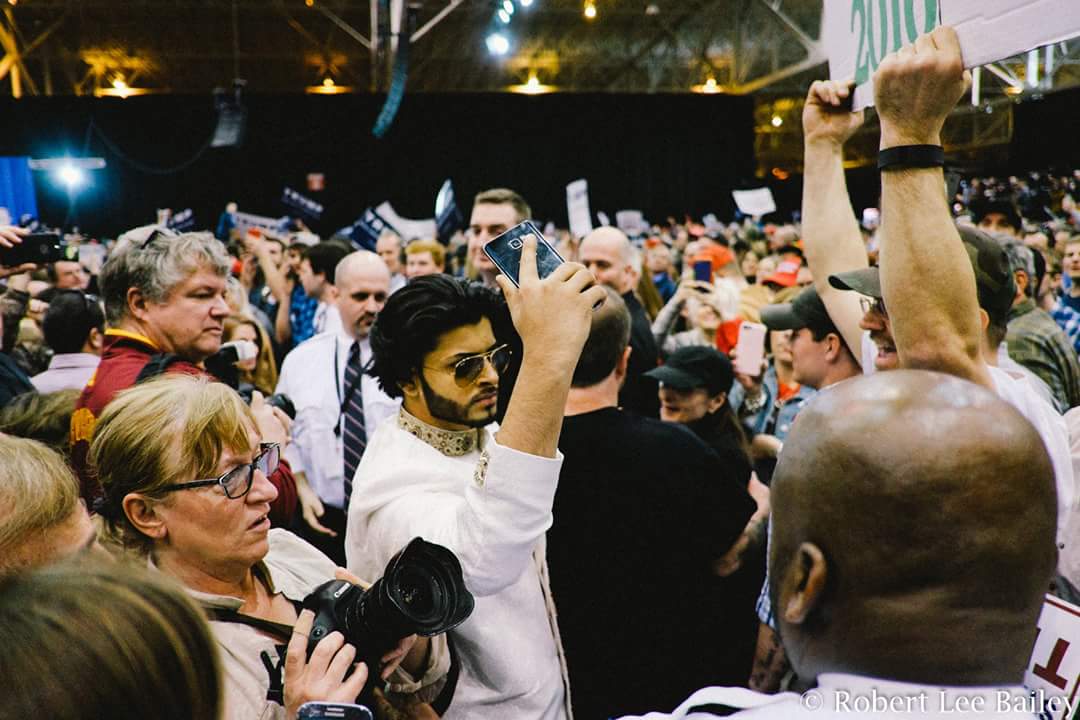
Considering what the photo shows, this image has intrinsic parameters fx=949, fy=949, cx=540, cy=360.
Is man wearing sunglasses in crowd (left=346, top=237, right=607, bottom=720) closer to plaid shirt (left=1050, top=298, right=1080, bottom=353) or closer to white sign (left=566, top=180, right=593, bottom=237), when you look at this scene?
plaid shirt (left=1050, top=298, right=1080, bottom=353)

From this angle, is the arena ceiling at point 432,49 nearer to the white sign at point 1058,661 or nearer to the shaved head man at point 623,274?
the shaved head man at point 623,274

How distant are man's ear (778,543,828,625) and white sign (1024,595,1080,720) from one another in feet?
2.25

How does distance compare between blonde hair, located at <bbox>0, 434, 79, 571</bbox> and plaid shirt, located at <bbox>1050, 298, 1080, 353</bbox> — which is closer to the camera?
blonde hair, located at <bbox>0, 434, 79, 571</bbox>

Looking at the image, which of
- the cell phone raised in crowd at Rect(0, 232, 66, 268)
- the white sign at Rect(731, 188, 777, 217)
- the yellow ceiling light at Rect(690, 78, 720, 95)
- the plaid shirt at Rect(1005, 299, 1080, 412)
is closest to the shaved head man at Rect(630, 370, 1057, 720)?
the cell phone raised in crowd at Rect(0, 232, 66, 268)

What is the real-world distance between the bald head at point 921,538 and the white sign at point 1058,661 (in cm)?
63

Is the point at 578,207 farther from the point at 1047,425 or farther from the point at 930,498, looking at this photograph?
the point at 930,498

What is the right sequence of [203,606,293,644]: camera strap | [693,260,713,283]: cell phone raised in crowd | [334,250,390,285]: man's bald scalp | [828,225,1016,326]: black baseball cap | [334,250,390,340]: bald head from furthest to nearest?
[693,260,713,283]: cell phone raised in crowd, [334,250,390,285]: man's bald scalp, [334,250,390,340]: bald head, [828,225,1016,326]: black baseball cap, [203,606,293,644]: camera strap

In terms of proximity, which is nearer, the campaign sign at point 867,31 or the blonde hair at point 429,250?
the campaign sign at point 867,31

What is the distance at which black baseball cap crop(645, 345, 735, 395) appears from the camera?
3.16 meters

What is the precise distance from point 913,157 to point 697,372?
177cm

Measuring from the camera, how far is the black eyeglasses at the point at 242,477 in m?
1.55

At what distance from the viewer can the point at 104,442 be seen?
157 centimetres

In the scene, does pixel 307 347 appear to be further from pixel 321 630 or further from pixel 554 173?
pixel 554 173

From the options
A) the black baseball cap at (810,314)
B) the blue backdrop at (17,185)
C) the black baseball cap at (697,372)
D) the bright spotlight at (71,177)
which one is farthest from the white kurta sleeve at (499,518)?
the bright spotlight at (71,177)
